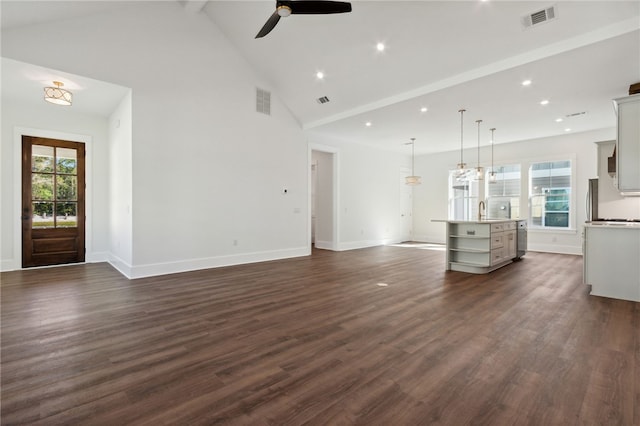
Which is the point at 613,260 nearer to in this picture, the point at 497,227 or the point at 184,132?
the point at 497,227

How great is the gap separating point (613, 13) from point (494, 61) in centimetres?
125

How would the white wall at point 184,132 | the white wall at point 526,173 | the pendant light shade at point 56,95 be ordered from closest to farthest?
the pendant light shade at point 56,95, the white wall at point 184,132, the white wall at point 526,173

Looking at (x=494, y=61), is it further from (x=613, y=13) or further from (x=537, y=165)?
(x=537, y=165)

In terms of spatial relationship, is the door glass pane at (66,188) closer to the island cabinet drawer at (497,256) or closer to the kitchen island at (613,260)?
the island cabinet drawer at (497,256)

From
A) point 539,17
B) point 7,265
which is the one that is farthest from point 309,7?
point 7,265

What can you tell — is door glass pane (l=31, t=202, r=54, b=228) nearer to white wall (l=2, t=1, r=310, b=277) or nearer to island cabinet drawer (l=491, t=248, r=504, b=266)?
white wall (l=2, t=1, r=310, b=277)

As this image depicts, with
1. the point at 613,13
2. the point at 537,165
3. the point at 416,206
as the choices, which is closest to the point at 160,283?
the point at 613,13

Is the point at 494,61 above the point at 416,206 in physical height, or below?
above

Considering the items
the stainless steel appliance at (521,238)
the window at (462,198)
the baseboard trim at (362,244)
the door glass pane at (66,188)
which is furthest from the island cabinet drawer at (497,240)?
the door glass pane at (66,188)

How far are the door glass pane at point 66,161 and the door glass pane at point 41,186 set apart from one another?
0.26m

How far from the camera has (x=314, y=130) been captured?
761 cm

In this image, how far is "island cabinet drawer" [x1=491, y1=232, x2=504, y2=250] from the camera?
17.8 feet

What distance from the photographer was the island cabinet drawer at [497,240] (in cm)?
543

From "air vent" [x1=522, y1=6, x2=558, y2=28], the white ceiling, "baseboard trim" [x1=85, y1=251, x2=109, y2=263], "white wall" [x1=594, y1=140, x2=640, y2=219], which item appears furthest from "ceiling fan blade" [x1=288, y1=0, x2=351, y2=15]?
"baseboard trim" [x1=85, y1=251, x2=109, y2=263]
